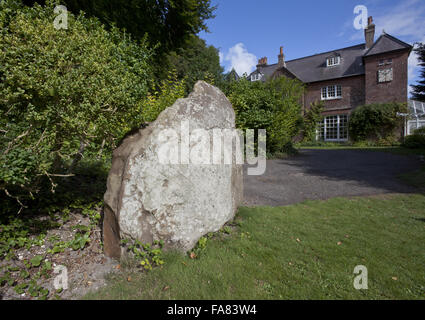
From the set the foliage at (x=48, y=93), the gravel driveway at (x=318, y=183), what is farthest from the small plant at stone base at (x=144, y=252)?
the gravel driveway at (x=318, y=183)

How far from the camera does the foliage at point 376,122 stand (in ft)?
67.7

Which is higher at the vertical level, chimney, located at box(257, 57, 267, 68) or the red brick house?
chimney, located at box(257, 57, 267, 68)

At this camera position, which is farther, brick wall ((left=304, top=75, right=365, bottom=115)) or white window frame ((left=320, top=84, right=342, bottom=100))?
white window frame ((left=320, top=84, right=342, bottom=100))

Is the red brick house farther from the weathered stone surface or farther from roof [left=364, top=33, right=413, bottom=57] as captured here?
the weathered stone surface

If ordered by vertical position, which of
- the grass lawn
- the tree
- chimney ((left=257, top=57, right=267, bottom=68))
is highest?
chimney ((left=257, top=57, right=267, bottom=68))

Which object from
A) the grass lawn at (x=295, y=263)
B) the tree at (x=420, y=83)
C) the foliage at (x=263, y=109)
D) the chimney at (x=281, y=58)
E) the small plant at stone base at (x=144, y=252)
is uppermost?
the chimney at (x=281, y=58)

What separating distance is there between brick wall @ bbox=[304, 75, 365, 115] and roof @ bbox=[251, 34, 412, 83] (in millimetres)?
521

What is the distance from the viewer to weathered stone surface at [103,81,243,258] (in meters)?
3.15

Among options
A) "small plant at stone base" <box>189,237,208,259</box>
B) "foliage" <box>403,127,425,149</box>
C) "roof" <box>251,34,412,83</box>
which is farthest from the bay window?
"small plant at stone base" <box>189,237,208,259</box>

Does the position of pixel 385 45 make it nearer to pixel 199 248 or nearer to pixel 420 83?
pixel 420 83

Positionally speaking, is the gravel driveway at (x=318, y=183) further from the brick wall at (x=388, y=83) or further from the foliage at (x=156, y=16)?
the brick wall at (x=388, y=83)

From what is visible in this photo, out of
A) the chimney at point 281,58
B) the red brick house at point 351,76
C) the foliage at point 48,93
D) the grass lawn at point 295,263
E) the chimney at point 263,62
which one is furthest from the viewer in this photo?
the chimney at point 263,62

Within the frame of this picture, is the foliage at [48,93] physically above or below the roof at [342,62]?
below
